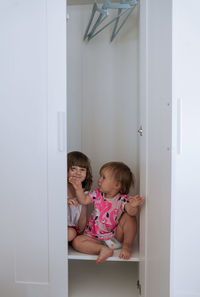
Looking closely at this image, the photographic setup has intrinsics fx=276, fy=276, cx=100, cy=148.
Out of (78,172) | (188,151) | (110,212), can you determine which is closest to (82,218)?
(110,212)

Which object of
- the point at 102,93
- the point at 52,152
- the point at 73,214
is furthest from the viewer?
the point at 102,93

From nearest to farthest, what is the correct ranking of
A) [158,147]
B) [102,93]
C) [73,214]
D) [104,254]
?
[158,147], [104,254], [73,214], [102,93]

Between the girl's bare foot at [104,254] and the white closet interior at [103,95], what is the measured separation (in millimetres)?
438

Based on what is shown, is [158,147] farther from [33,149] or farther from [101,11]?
[101,11]

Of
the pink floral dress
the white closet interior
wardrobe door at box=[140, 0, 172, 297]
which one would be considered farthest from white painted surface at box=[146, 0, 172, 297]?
the white closet interior

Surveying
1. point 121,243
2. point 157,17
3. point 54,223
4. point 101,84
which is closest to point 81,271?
point 121,243

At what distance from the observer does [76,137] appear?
1933 millimetres

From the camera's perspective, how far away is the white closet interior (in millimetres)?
1876

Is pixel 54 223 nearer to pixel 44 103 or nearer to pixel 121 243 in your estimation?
pixel 121 243

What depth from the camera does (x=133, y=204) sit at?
1.42m

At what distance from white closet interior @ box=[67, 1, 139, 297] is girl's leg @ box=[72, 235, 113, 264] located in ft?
1.28

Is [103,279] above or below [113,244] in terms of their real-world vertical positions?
below

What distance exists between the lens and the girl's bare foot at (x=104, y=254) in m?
1.45

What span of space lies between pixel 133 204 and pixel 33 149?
0.58 meters
